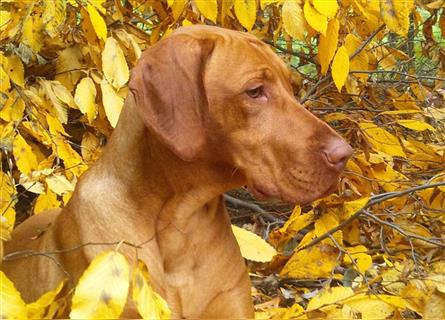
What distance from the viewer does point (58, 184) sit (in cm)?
311

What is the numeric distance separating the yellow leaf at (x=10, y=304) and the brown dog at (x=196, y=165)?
87 cm

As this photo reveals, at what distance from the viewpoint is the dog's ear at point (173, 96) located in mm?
2451

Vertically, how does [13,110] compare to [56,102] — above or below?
above

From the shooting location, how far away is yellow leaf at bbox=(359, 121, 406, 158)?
3.72 metres

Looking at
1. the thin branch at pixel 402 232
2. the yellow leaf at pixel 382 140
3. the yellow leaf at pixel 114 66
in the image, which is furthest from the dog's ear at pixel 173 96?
the yellow leaf at pixel 382 140

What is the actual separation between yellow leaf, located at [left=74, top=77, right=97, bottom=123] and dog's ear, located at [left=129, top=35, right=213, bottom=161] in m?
0.89

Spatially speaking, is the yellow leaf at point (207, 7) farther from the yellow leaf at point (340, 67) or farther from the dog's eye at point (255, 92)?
the yellow leaf at point (340, 67)

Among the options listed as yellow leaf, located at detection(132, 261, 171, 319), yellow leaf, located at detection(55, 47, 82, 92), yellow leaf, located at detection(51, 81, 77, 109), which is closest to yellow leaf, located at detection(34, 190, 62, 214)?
yellow leaf, located at detection(51, 81, 77, 109)

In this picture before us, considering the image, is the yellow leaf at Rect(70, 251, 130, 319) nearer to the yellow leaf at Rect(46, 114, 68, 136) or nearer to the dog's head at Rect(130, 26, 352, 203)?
the dog's head at Rect(130, 26, 352, 203)

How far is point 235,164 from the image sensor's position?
8.38 ft

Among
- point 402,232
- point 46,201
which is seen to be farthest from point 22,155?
point 402,232

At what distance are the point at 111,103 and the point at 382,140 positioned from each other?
3.97ft

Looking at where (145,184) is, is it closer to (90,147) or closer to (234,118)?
(234,118)

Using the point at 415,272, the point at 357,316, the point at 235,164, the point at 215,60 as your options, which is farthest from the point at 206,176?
→ the point at 415,272
